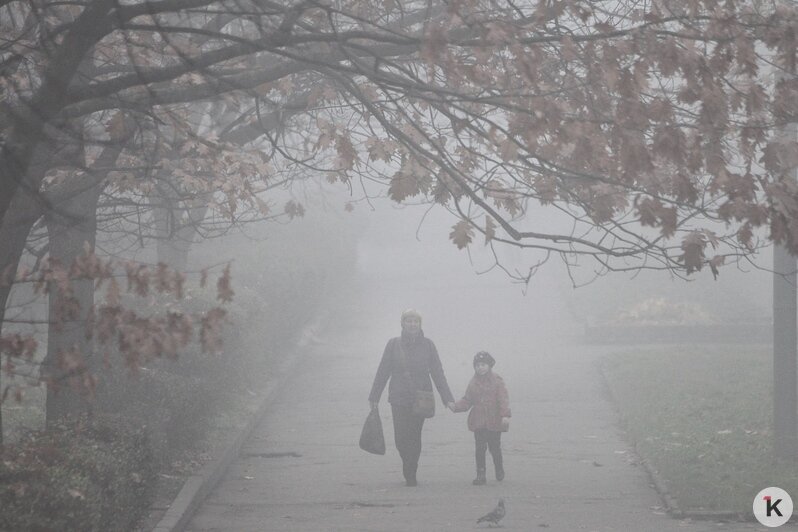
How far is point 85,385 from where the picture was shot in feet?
17.3

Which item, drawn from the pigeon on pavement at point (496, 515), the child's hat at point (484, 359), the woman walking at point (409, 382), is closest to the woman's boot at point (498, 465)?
the woman walking at point (409, 382)

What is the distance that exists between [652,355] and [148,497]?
13.5 m

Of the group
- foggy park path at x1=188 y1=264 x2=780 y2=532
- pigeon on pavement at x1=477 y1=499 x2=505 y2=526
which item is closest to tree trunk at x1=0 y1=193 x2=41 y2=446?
foggy park path at x1=188 y1=264 x2=780 y2=532

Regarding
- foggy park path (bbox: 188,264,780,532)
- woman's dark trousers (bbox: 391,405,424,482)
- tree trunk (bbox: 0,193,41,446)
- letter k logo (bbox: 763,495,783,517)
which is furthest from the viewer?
woman's dark trousers (bbox: 391,405,424,482)

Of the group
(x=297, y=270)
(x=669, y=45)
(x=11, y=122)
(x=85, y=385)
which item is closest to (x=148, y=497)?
(x=11, y=122)

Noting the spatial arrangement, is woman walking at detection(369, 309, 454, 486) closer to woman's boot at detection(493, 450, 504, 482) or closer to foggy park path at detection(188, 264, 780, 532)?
foggy park path at detection(188, 264, 780, 532)

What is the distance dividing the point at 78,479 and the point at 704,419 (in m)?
9.21

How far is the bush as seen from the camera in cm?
644

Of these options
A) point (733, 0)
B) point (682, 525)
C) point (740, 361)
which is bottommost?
point (682, 525)

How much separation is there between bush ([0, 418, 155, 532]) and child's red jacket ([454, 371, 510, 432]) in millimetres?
4161

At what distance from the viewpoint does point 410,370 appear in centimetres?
1209

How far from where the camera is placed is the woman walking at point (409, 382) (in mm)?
11836

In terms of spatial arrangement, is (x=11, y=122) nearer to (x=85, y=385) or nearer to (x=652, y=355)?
(x=85, y=385)

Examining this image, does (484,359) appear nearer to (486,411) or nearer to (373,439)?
(486,411)
